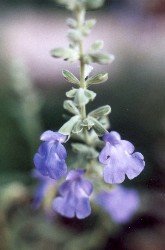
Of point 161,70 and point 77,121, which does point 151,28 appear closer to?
point 161,70

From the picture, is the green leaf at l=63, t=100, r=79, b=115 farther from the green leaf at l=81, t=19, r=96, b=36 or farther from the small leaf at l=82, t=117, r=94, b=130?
the green leaf at l=81, t=19, r=96, b=36

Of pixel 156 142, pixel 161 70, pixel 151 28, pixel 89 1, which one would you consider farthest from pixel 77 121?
pixel 151 28

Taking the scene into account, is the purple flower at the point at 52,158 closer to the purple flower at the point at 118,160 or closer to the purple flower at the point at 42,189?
the purple flower at the point at 118,160

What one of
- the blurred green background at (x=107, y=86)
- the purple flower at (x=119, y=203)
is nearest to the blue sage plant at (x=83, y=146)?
the purple flower at (x=119, y=203)

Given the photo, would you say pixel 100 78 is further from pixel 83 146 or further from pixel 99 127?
pixel 83 146

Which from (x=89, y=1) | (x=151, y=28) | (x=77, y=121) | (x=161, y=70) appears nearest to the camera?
(x=89, y=1)

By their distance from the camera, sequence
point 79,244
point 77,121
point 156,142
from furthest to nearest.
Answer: point 156,142
point 79,244
point 77,121
